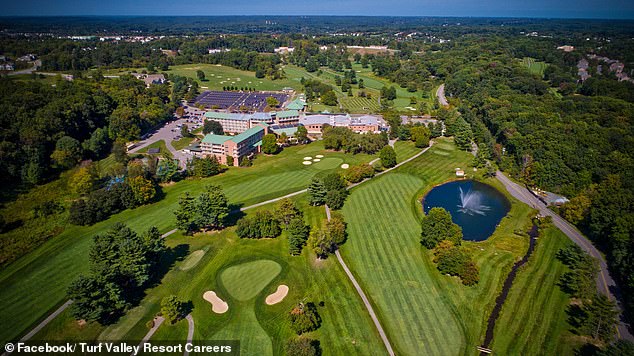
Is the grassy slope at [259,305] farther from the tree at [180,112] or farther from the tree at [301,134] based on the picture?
the tree at [180,112]

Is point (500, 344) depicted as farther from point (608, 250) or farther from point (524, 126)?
point (524, 126)

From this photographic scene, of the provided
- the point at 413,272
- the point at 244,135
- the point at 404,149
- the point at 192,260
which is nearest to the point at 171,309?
the point at 192,260

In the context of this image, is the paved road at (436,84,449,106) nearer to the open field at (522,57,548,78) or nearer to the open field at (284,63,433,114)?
the open field at (284,63,433,114)

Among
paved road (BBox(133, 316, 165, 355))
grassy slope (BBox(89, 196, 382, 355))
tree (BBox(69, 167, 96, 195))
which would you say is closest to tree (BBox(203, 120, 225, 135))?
tree (BBox(69, 167, 96, 195))

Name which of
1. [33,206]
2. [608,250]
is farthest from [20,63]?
[608,250]

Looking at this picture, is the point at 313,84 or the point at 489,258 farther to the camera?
the point at 313,84

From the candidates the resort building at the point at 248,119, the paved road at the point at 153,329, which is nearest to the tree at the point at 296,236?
the paved road at the point at 153,329

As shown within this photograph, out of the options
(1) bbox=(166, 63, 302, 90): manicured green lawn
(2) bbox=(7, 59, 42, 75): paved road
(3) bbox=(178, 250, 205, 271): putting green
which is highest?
(2) bbox=(7, 59, 42, 75): paved road

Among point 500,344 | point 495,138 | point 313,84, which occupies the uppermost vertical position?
point 313,84
